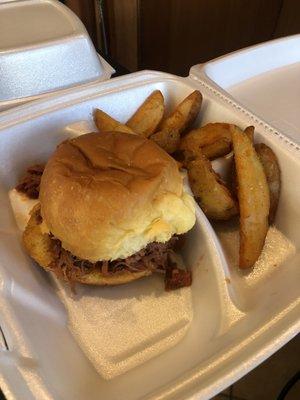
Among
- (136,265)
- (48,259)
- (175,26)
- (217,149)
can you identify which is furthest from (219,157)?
(175,26)

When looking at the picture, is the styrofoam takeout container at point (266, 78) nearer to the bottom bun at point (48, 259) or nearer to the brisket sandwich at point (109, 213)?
the brisket sandwich at point (109, 213)

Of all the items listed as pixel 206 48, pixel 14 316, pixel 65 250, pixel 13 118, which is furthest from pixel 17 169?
pixel 206 48

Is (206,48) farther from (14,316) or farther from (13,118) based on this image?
(14,316)

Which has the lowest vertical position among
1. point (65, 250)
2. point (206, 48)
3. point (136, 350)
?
point (206, 48)

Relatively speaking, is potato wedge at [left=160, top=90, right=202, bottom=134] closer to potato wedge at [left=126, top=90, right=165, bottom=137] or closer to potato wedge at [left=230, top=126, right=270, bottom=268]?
potato wedge at [left=126, top=90, right=165, bottom=137]

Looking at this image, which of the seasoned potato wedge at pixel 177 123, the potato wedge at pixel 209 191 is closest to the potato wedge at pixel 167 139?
the seasoned potato wedge at pixel 177 123

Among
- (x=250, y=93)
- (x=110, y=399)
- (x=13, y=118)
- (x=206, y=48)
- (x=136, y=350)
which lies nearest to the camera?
A: (x=110, y=399)

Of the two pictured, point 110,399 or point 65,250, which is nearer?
point 110,399
